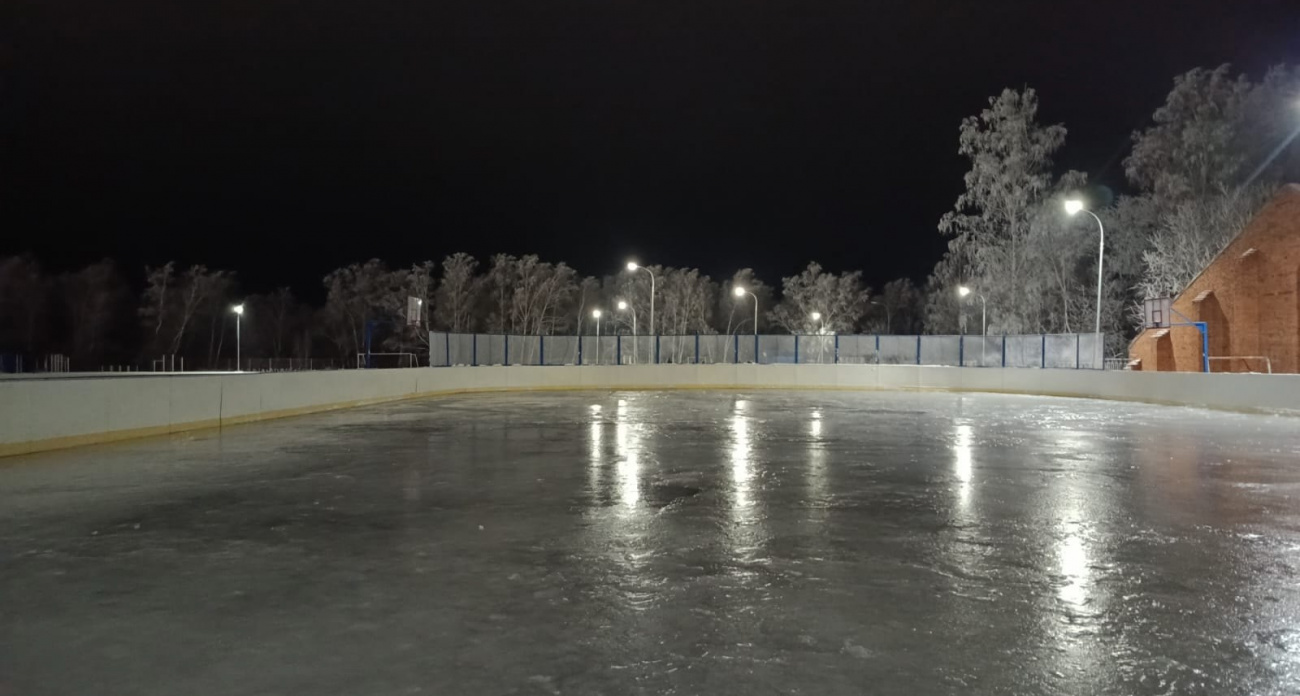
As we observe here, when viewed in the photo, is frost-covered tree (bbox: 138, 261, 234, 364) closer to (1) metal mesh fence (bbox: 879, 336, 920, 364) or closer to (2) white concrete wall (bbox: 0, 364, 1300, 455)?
(2) white concrete wall (bbox: 0, 364, 1300, 455)

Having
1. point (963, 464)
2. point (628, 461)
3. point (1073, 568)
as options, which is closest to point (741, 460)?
point (628, 461)

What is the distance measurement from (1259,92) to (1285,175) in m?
4.53

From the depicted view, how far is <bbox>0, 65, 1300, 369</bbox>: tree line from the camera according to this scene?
154 ft

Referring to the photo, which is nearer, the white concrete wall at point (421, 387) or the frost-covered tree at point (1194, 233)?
the white concrete wall at point (421, 387)

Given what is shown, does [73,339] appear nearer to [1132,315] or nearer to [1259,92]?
[1132,315]

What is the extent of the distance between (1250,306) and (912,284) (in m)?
83.5

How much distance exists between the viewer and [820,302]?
94.1 metres

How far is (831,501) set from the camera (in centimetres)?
978

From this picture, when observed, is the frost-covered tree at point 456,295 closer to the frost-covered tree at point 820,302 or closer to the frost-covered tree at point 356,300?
the frost-covered tree at point 356,300

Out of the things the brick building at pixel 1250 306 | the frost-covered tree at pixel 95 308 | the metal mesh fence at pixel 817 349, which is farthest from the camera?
the frost-covered tree at pixel 95 308

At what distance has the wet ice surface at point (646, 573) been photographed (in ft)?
15.0

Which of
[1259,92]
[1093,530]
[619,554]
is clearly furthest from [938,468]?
[1259,92]

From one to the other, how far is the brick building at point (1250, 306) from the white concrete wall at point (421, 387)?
616cm

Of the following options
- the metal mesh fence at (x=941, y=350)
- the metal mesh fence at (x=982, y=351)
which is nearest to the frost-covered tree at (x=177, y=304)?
the metal mesh fence at (x=941, y=350)
